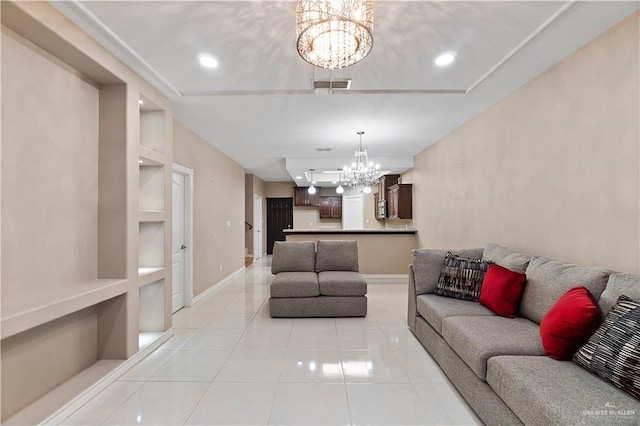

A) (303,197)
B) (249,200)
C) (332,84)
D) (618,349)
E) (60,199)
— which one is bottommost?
(618,349)

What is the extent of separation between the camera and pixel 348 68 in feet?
8.84

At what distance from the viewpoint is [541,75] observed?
2805 millimetres

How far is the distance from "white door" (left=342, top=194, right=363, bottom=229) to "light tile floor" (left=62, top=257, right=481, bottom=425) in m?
6.25

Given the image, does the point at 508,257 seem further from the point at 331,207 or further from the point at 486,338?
the point at 331,207

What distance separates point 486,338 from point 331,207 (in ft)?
27.6

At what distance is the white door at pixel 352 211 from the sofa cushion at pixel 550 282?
24.0 ft

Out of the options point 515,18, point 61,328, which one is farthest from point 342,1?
point 61,328

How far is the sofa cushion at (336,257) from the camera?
4.55 metres

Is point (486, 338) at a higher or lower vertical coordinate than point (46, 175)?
lower

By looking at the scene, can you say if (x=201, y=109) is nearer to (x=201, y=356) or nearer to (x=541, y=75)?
(x=201, y=356)

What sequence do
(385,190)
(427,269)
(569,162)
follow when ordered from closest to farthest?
(569,162) < (427,269) < (385,190)

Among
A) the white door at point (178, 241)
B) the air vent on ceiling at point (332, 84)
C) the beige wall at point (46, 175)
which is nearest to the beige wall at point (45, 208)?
the beige wall at point (46, 175)

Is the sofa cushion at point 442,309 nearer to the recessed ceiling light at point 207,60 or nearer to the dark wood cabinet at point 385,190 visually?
the recessed ceiling light at point 207,60

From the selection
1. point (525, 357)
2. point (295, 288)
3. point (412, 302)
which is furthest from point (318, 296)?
point (525, 357)
